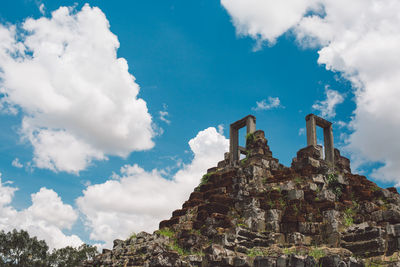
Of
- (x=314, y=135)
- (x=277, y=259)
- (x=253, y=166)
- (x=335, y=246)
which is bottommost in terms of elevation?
(x=277, y=259)

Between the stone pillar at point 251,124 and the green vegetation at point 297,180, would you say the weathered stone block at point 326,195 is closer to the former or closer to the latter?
the green vegetation at point 297,180

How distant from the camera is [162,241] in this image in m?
14.2

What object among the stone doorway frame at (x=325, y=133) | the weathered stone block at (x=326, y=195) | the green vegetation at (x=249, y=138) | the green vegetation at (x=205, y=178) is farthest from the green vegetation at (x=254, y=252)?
the stone doorway frame at (x=325, y=133)

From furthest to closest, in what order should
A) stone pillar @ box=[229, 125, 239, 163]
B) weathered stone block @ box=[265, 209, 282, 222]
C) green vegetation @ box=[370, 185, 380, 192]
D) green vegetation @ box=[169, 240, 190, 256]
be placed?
stone pillar @ box=[229, 125, 239, 163] → green vegetation @ box=[370, 185, 380, 192] → weathered stone block @ box=[265, 209, 282, 222] → green vegetation @ box=[169, 240, 190, 256]

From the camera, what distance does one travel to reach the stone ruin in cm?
1130

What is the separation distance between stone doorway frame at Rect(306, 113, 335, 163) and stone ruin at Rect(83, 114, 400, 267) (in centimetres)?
7

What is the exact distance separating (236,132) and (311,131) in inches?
163

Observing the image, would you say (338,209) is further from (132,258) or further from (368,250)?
(132,258)

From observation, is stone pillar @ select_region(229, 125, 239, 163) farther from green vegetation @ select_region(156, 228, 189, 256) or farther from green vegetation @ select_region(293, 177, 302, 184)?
green vegetation @ select_region(156, 228, 189, 256)

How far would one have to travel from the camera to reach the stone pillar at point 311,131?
1778cm

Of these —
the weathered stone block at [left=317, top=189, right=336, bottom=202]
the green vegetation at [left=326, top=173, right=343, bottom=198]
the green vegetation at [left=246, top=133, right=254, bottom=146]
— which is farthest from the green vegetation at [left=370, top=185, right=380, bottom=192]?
the green vegetation at [left=246, top=133, right=254, bottom=146]

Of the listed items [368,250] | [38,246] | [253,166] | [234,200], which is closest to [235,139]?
[253,166]

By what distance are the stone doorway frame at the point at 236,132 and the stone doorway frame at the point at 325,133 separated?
270 centimetres

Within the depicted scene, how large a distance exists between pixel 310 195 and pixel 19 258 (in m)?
33.2
